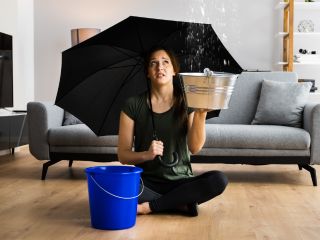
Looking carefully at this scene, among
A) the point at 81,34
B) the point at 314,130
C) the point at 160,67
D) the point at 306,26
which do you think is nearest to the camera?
the point at 160,67

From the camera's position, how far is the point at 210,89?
1.99 m

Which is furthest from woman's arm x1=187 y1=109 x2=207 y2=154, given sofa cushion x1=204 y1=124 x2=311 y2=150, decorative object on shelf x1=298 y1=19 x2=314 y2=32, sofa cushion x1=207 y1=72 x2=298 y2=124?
decorative object on shelf x1=298 y1=19 x2=314 y2=32

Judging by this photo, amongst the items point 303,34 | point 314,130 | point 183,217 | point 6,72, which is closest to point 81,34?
point 6,72

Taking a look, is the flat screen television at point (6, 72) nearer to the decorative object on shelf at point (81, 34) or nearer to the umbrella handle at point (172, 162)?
the decorative object on shelf at point (81, 34)

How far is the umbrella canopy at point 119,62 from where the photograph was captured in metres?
2.49

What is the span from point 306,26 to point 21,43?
3.36 metres

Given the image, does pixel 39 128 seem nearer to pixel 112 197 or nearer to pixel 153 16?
pixel 112 197

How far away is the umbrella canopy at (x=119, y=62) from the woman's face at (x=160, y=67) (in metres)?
0.08

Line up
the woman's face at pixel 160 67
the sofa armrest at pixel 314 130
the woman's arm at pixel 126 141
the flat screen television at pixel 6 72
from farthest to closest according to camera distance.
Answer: the flat screen television at pixel 6 72 → the sofa armrest at pixel 314 130 → the woman's arm at pixel 126 141 → the woman's face at pixel 160 67

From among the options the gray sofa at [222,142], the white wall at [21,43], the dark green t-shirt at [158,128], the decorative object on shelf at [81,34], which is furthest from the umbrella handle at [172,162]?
the decorative object on shelf at [81,34]

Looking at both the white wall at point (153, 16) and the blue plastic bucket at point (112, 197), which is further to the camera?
the white wall at point (153, 16)

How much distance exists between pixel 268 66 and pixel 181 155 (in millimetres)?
4082

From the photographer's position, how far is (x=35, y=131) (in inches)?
150

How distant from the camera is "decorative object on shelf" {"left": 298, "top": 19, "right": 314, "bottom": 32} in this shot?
6402 mm
